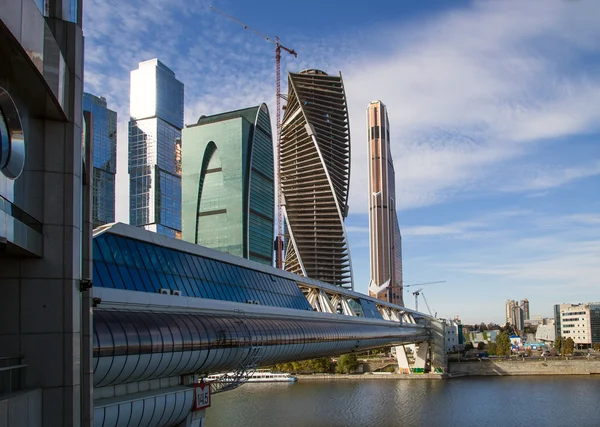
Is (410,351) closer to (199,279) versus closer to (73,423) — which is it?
(199,279)

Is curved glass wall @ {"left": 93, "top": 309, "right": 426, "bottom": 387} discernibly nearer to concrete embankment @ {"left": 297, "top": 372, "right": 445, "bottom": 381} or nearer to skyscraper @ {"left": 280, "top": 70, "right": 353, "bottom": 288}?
concrete embankment @ {"left": 297, "top": 372, "right": 445, "bottom": 381}

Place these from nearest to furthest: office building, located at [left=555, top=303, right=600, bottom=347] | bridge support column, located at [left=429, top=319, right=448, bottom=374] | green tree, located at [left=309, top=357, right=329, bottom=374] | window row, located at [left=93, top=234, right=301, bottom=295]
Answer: window row, located at [left=93, top=234, right=301, bottom=295] → bridge support column, located at [left=429, top=319, right=448, bottom=374] → green tree, located at [left=309, top=357, right=329, bottom=374] → office building, located at [left=555, top=303, right=600, bottom=347]

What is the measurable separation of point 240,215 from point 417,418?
124 m

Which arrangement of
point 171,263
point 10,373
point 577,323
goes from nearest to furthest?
point 10,373 < point 171,263 < point 577,323

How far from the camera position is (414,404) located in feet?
232

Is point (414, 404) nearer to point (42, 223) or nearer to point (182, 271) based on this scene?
point (182, 271)

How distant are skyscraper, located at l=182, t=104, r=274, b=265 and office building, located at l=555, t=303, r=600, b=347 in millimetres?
93281

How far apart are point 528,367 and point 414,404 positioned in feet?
161

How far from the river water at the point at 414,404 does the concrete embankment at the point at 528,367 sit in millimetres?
10113

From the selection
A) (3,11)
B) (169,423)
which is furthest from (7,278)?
(169,423)

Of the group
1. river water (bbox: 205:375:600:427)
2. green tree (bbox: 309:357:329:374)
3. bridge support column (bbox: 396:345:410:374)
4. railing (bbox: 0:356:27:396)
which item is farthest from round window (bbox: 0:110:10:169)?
bridge support column (bbox: 396:345:410:374)

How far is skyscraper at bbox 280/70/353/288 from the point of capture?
598 ft

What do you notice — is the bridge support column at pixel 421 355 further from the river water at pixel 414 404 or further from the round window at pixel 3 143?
the round window at pixel 3 143

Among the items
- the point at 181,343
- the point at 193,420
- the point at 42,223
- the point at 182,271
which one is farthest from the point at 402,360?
the point at 42,223
